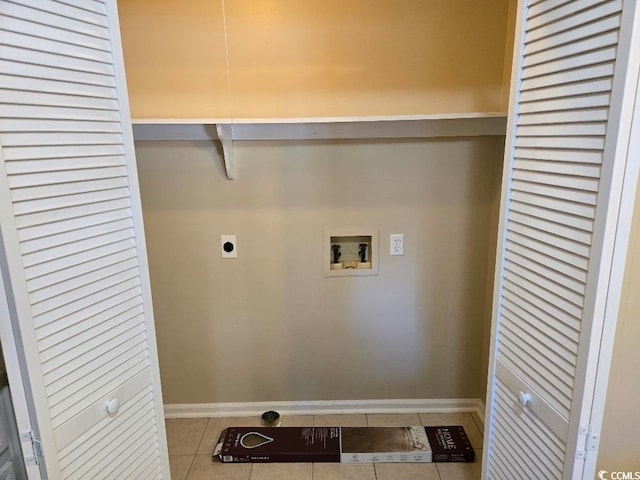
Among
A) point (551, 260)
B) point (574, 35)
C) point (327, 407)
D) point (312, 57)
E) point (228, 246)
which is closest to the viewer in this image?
point (574, 35)

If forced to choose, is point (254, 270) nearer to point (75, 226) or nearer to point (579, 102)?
point (75, 226)

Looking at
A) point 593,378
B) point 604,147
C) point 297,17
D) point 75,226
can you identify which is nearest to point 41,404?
point 75,226

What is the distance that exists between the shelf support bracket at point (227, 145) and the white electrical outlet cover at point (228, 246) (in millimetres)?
312

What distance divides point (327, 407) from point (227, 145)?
1.56 m

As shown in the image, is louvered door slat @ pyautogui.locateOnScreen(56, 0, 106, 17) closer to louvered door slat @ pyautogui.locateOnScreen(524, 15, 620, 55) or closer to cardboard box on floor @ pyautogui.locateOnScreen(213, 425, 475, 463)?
louvered door slat @ pyautogui.locateOnScreen(524, 15, 620, 55)

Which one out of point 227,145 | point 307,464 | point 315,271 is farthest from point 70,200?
point 307,464

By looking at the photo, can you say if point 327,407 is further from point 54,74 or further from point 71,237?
point 54,74

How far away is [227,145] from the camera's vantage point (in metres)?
2.05

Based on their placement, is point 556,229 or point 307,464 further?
point 307,464

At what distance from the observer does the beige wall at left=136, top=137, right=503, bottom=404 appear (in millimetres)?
2143

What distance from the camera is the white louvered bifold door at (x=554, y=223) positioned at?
2.89 ft

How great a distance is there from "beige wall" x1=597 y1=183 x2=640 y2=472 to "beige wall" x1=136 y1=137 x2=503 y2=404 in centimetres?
122

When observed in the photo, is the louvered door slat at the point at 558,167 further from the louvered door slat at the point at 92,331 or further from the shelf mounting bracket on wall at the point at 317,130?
the louvered door slat at the point at 92,331

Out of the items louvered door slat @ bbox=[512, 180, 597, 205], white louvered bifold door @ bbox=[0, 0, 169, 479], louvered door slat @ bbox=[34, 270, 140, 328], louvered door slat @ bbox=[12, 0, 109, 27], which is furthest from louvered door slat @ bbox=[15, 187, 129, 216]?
louvered door slat @ bbox=[512, 180, 597, 205]
